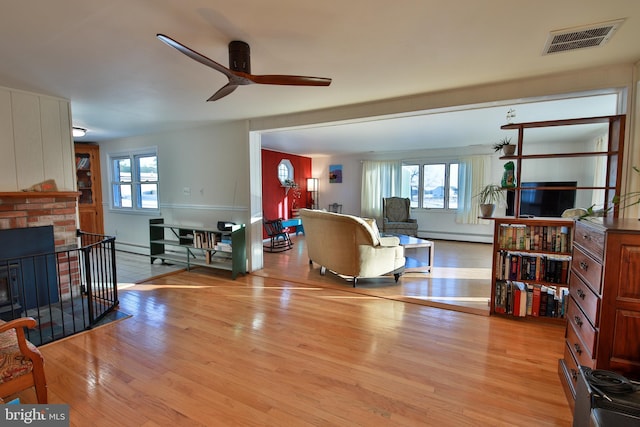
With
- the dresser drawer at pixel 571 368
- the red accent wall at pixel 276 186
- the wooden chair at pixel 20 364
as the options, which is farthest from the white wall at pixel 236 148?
the wooden chair at pixel 20 364

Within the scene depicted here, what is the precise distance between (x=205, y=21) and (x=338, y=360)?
7.83ft

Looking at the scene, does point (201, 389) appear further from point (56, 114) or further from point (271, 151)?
point (271, 151)

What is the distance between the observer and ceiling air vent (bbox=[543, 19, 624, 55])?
5.95 ft

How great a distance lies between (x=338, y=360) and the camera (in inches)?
87.3

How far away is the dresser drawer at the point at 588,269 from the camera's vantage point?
158 cm

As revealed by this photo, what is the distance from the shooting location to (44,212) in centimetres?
325

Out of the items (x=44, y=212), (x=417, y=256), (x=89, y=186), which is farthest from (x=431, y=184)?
(x=89, y=186)

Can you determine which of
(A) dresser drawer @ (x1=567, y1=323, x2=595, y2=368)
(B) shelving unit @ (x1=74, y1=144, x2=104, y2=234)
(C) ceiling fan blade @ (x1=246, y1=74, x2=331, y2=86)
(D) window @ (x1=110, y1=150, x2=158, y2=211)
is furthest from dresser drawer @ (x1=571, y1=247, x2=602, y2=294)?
(B) shelving unit @ (x1=74, y1=144, x2=104, y2=234)

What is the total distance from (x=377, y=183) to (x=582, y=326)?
248 inches

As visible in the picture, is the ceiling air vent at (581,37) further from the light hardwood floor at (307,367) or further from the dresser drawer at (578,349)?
the light hardwood floor at (307,367)

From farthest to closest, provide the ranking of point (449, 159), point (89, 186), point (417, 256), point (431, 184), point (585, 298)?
point (431, 184) → point (449, 159) → point (89, 186) → point (417, 256) → point (585, 298)

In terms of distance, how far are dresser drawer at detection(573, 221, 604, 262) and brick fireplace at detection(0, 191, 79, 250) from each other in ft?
14.9

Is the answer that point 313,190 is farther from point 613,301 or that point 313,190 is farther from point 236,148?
point 613,301

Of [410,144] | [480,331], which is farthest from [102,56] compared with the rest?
[410,144]
